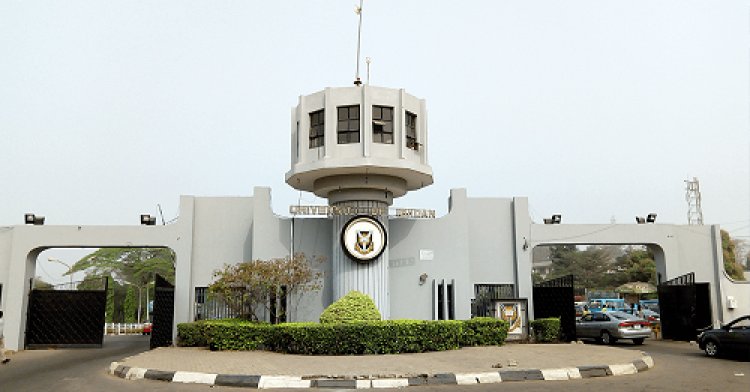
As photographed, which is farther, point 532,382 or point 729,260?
point 729,260

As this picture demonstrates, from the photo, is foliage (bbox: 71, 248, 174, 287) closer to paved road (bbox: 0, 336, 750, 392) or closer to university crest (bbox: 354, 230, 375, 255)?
paved road (bbox: 0, 336, 750, 392)

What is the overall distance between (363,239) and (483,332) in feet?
17.4

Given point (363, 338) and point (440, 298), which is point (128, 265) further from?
point (363, 338)

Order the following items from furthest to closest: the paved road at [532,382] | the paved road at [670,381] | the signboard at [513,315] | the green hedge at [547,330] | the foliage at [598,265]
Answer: the foliage at [598,265] → the signboard at [513,315] → the green hedge at [547,330] → the paved road at [532,382] → the paved road at [670,381]

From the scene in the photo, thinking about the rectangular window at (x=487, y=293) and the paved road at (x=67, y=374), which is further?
the rectangular window at (x=487, y=293)

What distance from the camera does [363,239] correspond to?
21.2 m

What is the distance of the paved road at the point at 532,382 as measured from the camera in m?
11.5

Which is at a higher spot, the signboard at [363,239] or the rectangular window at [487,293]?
the signboard at [363,239]

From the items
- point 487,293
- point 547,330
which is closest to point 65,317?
point 487,293

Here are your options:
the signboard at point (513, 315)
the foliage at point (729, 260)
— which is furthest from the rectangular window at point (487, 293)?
the foliage at point (729, 260)

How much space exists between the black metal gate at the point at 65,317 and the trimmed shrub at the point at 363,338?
10.2 m

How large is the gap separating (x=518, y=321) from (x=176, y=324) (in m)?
13.0

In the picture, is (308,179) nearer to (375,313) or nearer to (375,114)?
(375,114)

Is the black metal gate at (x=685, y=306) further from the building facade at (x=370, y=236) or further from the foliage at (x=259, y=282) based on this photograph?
the foliage at (x=259, y=282)
